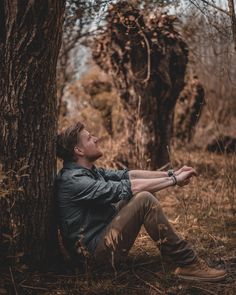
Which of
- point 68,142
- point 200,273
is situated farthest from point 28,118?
point 200,273

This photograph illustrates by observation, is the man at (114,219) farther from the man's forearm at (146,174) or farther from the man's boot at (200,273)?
the man's forearm at (146,174)

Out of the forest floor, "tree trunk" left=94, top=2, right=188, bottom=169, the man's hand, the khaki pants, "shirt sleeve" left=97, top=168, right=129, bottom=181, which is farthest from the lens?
"tree trunk" left=94, top=2, right=188, bottom=169

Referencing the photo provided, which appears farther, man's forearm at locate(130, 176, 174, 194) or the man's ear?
the man's ear

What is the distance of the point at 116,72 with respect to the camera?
6.63 metres

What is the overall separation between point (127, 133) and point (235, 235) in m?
2.82

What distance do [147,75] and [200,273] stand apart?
142 inches

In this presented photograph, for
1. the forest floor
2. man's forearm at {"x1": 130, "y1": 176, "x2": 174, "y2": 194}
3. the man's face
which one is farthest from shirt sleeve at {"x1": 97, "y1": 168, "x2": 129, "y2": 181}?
the forest floor

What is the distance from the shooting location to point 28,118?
3041 mm

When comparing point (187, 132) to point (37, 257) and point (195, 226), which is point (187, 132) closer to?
point (195, 226)

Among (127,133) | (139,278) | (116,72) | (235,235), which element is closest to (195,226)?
(235,235)

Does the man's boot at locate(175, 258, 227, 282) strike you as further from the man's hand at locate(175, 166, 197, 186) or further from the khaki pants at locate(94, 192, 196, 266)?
the man's hand at locate(175, 166, 197, 186)

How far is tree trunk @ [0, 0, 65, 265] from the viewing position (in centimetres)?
291

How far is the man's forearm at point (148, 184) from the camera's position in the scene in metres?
3.25

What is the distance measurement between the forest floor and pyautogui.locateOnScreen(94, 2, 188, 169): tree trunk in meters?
1.31
